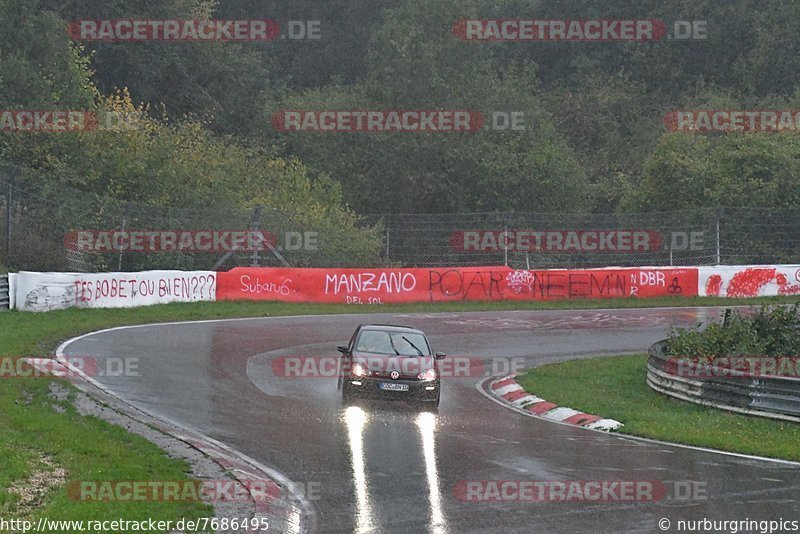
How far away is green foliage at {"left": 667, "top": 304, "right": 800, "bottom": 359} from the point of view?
69.7 feet

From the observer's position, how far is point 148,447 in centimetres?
1375

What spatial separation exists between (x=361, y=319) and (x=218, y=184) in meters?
15.4

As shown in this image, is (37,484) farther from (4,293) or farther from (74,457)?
(4,293)

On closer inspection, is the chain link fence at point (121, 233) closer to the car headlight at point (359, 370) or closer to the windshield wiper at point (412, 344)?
the windshield wiper at point (412, 344)

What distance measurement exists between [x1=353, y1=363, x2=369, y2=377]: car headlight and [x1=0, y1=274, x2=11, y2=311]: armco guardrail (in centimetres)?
1388

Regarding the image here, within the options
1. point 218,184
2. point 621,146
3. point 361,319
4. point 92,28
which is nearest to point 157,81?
point 92,28

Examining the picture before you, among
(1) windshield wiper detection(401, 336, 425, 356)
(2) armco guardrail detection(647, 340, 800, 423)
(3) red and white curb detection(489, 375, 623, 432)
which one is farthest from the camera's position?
(1) windshield wiper detection(401, 336, 425, 356)

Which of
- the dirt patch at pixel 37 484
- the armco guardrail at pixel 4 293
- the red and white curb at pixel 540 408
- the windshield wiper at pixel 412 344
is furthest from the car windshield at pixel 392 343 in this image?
the armco guardrail at pixel 4 293

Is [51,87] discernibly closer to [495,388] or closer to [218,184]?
[218,184]

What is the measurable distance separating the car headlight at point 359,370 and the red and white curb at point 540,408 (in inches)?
111

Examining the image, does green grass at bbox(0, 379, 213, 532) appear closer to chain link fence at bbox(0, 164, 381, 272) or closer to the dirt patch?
the dirt patch

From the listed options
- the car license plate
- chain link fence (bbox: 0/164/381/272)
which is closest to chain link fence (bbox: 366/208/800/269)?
chain link fence (bbox: 0/164/381/272)

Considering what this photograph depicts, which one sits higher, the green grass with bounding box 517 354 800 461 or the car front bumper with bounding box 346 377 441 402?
the car front bumper with bounding box 346 377 441 402

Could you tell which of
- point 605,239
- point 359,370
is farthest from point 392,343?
point 605,239
